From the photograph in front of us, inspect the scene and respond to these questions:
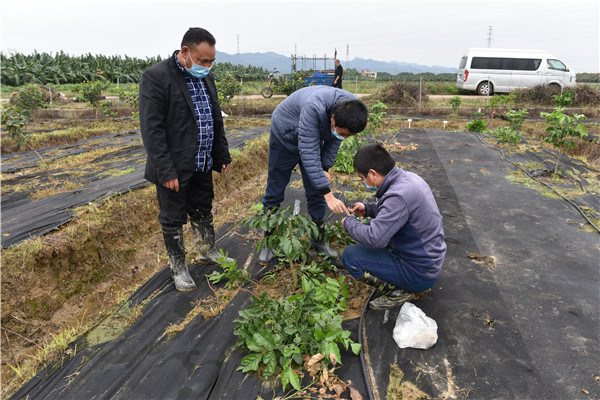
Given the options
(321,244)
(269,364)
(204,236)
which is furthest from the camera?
(321,244)

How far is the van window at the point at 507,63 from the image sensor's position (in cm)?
1435

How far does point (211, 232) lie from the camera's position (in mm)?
3158

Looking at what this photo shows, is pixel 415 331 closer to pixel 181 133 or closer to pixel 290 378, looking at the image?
pixel 290 378

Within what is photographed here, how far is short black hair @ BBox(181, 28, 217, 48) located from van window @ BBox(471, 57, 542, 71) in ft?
50.7

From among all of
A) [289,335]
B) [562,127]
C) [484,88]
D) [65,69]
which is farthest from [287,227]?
[65,69]

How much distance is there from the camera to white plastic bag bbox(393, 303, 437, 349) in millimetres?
2117

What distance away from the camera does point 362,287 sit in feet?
9.13

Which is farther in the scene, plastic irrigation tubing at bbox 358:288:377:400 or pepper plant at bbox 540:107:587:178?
pepper plant at bbox 540:107:587:178

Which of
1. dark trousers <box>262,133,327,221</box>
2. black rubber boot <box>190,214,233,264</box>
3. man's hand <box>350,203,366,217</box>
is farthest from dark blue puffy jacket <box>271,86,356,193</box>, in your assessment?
black rubber boot <box>190,214,233,264</box>

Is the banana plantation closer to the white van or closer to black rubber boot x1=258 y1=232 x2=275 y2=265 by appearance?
the white van

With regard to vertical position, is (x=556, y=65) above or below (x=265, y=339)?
above

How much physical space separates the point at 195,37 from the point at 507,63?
16.0 m

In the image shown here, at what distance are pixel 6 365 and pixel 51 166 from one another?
4443 mm

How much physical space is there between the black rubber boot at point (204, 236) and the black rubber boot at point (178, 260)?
24 cm
